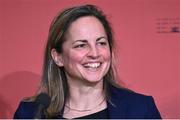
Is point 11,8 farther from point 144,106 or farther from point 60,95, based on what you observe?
point 144,106

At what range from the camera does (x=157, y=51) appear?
1941mm

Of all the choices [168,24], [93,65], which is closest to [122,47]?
[168,24]

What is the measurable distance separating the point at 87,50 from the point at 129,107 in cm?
28

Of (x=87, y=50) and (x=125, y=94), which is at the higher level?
(x=87, y=50)

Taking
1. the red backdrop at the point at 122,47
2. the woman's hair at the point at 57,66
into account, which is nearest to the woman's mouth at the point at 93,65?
the woman's hair at the point at 57,66

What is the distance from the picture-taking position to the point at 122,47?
1944 mm

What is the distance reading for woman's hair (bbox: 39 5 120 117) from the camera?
1426 millimetres

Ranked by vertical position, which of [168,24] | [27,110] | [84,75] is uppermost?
[168,24]

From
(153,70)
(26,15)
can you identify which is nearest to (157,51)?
(153,70)

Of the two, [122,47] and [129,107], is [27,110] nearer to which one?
[129,107]

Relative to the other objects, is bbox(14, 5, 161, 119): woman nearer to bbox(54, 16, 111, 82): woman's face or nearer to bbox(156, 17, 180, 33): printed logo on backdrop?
bbox(54, 16, 111, 82): woman's face

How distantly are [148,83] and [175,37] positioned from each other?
0.29 m

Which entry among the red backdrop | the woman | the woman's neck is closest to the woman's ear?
the woman

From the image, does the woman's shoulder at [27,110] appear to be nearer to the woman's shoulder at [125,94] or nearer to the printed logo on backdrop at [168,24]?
the woman's shoulder at [125,94]
